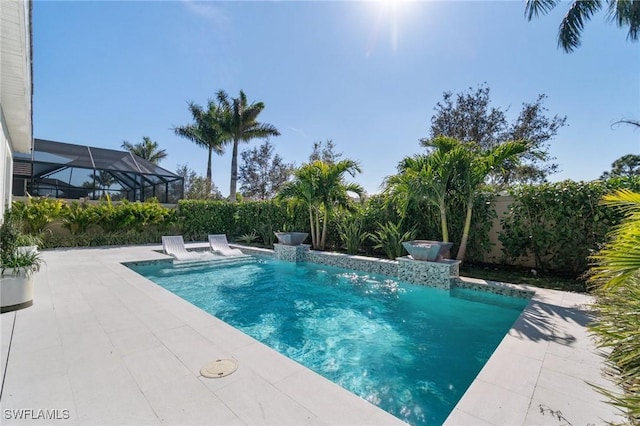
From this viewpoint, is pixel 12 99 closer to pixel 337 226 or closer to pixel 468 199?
pixel 337 226

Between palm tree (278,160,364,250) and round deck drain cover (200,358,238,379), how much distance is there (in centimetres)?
874

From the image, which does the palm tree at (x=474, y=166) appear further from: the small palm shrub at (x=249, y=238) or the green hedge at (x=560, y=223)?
the small palm shrub at (x=249, y=238)

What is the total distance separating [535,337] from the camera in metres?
3.71

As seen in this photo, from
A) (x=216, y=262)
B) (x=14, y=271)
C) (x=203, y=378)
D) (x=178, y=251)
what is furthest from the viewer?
(x=178, y=251)

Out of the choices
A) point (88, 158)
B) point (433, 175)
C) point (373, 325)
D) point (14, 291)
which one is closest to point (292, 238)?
point (433, 175)

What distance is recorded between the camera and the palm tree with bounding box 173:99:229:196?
2336 centimetres

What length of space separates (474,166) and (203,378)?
8051 mm

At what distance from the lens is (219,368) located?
2.85 m

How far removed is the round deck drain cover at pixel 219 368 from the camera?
273 centimetres

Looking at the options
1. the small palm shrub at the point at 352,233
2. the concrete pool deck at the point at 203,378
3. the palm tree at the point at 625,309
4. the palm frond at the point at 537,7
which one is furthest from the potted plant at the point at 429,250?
the palm frond at the point at 537,7

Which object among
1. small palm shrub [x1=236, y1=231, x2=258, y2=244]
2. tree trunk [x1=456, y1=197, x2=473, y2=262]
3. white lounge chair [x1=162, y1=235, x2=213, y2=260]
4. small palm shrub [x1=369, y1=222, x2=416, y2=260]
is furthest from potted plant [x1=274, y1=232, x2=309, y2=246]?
tree trunk [x1=456, y1=197, x2=473, y2=262]

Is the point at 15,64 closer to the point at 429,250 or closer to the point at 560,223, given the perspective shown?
the point at 429,250

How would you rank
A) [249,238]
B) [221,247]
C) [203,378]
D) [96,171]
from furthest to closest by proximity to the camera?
[96,171] → [249,238] → [221,247] → [203,378]

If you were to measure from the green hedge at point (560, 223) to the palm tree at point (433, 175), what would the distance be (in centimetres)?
185
